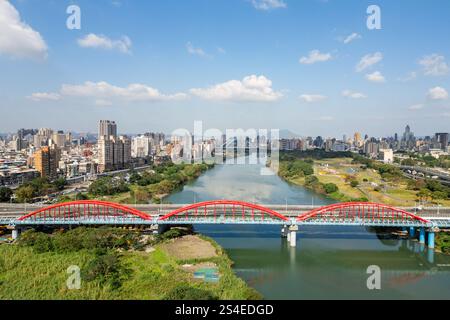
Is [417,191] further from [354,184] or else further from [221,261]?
[221,261]

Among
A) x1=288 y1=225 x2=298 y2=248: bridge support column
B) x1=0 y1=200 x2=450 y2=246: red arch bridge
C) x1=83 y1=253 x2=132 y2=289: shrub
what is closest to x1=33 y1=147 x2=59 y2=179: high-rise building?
x1=0 y1=200 x2=450 y2=246: red arch bridge

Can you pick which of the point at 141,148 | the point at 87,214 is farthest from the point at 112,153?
the point at 87,214

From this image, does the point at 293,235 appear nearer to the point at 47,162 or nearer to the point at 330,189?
the point at 330,189

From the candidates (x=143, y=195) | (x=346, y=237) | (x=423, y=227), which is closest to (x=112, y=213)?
(x=143, y=195)

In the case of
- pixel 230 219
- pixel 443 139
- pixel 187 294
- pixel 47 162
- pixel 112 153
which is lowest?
pixel 187 294

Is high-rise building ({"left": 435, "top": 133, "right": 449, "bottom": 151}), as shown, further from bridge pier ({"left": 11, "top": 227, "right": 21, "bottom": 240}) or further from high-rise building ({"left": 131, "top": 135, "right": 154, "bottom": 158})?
bridge pier ({"left": 11, "top": 227, "right": 21, "bottom": 240})

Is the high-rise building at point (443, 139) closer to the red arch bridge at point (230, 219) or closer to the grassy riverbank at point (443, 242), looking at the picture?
the grassy riverbank at point (443, 242)
